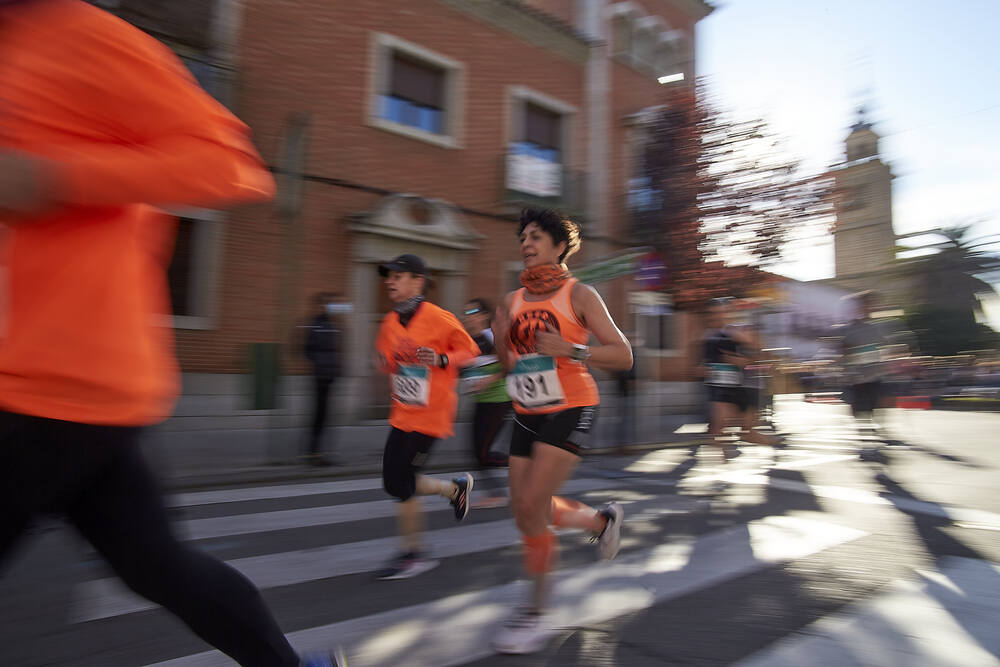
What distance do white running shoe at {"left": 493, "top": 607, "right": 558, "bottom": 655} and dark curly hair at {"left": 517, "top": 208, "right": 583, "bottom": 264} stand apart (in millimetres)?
1584

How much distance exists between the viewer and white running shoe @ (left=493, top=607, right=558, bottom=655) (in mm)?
2646

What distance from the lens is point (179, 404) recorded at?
9.67 m

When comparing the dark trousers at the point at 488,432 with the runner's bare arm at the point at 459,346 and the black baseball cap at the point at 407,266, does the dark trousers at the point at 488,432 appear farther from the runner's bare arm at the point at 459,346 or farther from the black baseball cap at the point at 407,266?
the black baseball cap at the point at 407,266

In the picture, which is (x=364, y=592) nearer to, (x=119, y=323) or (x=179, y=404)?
(x=119, y=323)

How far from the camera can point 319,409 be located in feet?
25.7

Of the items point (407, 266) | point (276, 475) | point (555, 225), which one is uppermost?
point (555, 225)

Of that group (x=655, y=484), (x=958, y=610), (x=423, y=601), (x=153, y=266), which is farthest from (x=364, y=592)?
(x=655, y=484)

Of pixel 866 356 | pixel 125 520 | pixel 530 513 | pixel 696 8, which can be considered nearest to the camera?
pixel 125 520

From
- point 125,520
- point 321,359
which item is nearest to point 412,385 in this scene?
point 125,520

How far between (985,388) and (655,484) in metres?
29.2

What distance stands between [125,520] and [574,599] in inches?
93.3

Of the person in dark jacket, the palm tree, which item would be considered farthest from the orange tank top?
the palm tree

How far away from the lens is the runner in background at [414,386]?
3.75m

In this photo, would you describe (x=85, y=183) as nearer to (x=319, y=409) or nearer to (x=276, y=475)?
(x=276, y=475)
